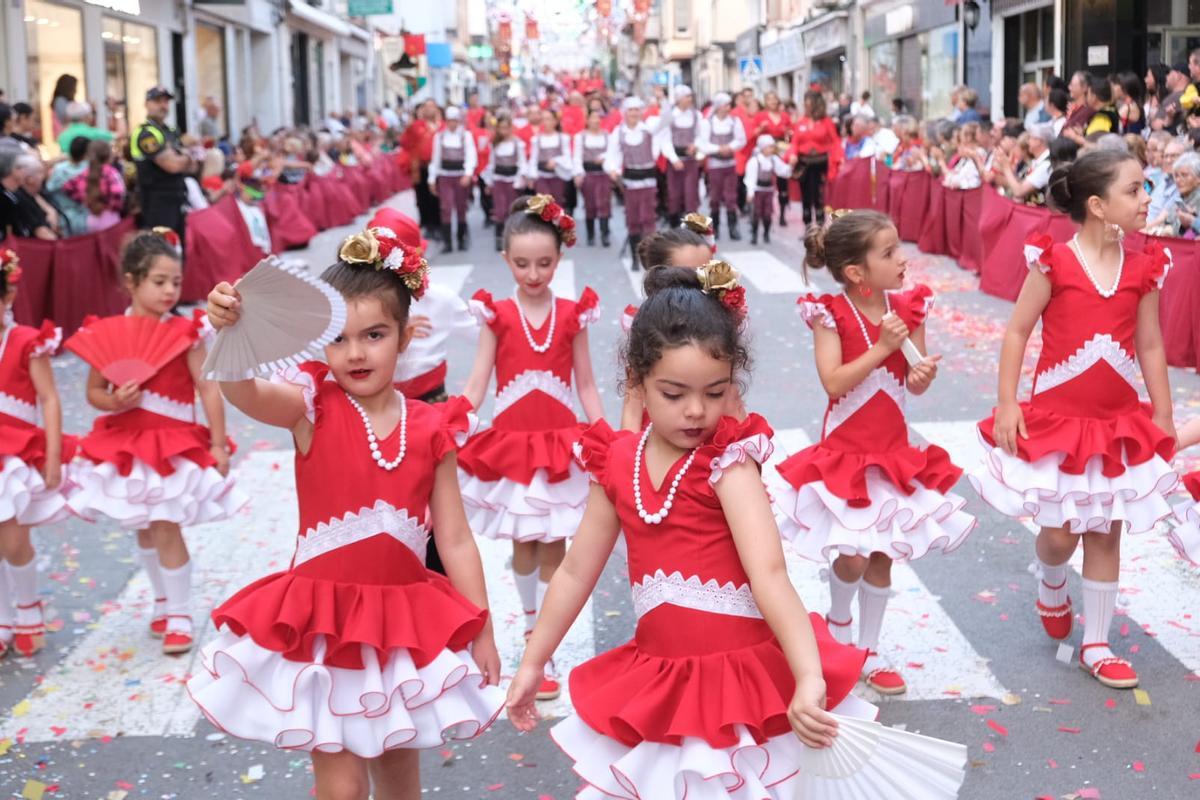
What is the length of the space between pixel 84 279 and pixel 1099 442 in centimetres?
992

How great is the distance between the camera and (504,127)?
19859mm

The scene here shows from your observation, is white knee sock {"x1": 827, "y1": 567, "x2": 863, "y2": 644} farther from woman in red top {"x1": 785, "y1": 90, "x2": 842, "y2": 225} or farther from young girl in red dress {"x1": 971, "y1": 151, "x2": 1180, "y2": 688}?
woman in red top {"x1": 785, "y1": 90, "x2": 842, "y2": 225}

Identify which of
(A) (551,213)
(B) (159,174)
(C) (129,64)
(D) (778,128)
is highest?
(C) (129,64)

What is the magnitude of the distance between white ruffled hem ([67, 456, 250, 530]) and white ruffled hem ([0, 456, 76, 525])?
6 centimetres

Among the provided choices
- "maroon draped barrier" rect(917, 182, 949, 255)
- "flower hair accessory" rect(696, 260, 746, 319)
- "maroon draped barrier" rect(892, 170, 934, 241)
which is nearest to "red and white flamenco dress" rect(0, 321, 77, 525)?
"flower hair accessory" rect(696, 260, 746, 319)

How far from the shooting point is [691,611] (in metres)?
3.20

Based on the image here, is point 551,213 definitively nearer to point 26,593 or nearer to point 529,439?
point 529,439

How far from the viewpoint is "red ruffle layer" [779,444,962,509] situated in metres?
4.80

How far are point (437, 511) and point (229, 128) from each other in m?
31.0

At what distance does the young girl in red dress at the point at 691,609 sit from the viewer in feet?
9.94

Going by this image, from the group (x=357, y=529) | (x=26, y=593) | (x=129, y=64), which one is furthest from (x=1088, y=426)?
(x=129, y=64)

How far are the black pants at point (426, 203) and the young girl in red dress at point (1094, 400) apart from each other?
16.1m

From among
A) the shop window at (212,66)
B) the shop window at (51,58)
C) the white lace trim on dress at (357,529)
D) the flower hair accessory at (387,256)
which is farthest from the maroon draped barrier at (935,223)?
the shop window at (212,66)

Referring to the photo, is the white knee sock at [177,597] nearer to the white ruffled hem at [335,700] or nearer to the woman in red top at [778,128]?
the white ruffled hem at [335,700]
